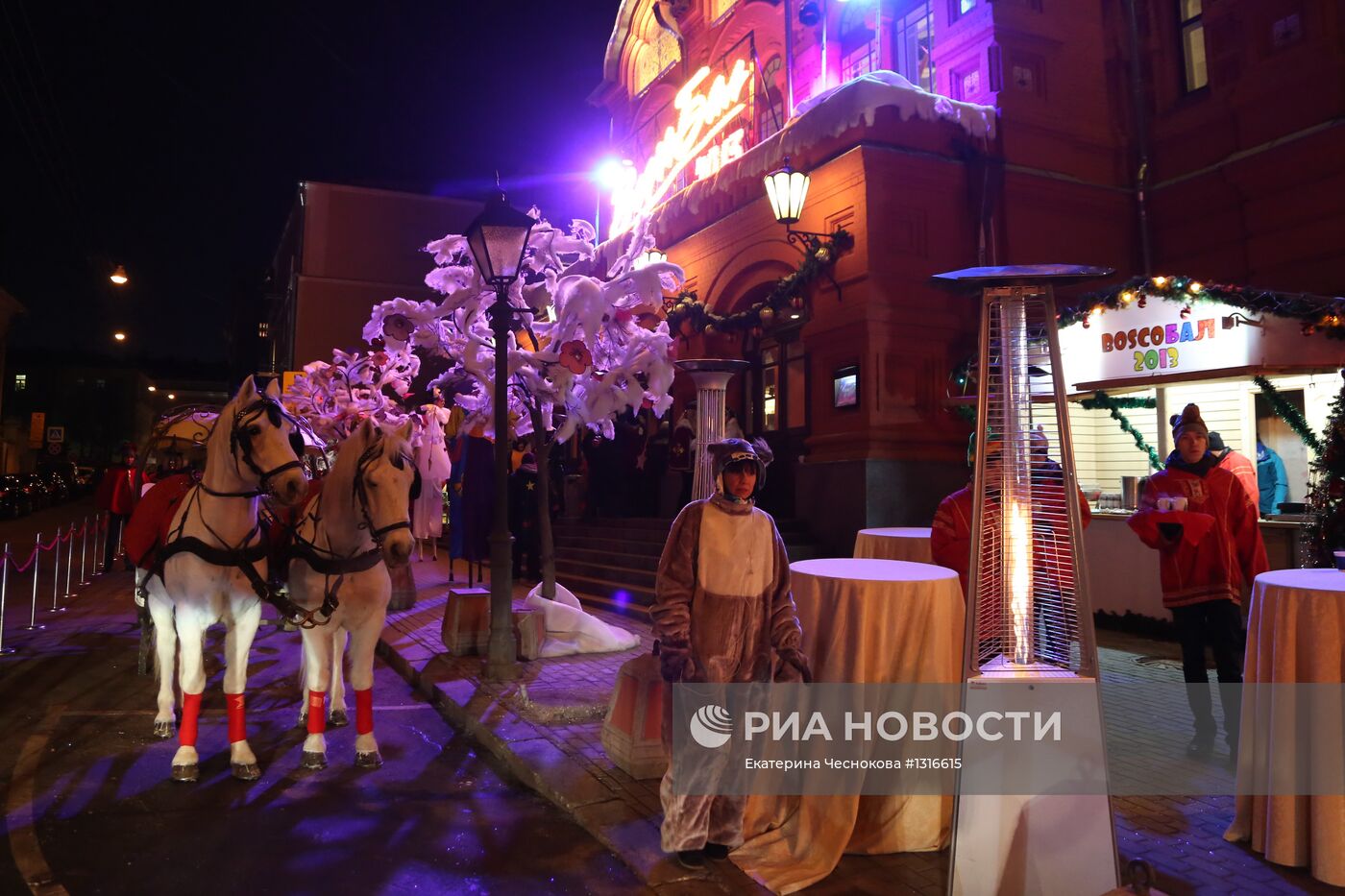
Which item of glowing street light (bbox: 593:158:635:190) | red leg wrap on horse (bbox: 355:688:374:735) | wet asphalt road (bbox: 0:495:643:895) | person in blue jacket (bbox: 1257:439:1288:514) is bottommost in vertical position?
wet asphalt road (bbox: 0:495:643:895)

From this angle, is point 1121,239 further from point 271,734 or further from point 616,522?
point 271,734

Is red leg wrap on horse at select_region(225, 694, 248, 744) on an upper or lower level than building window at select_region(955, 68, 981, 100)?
lower

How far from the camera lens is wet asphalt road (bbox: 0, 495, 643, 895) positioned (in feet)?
12.7

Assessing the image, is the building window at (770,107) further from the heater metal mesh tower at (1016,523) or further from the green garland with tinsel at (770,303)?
the heater metal mesh tower at (1016,523)

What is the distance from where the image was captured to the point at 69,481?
41.2 metres

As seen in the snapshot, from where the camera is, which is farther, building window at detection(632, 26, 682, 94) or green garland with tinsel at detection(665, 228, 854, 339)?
building window at detection(632, 26, 682, 94)

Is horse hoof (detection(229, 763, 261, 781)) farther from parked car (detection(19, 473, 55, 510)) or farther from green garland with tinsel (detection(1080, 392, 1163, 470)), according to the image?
parked car (detection(19, 473, 55, 510))

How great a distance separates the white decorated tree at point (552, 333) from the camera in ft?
26.4

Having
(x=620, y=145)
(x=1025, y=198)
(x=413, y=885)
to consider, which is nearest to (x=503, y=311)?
(x=413, y=885)

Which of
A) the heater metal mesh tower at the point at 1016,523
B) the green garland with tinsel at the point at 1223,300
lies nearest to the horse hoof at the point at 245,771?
the heater metal mesh tower at the point at 1016,523

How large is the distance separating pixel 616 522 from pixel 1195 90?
1145cm

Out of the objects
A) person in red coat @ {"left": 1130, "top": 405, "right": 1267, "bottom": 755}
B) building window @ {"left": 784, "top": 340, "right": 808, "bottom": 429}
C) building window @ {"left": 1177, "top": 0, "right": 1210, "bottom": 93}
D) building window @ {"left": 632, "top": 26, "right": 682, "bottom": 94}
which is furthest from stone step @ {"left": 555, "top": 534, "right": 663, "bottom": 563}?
building window @ {"left": 632, "top": 26, "right": 682, "bottom": 94}

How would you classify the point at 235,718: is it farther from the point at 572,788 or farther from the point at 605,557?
the point at 605,557

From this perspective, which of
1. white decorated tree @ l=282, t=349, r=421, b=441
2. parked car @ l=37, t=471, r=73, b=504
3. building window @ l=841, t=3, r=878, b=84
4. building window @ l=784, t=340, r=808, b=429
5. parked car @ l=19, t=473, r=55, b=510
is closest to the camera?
white decorated tree @ l=282, t=349, r=421, b=441
